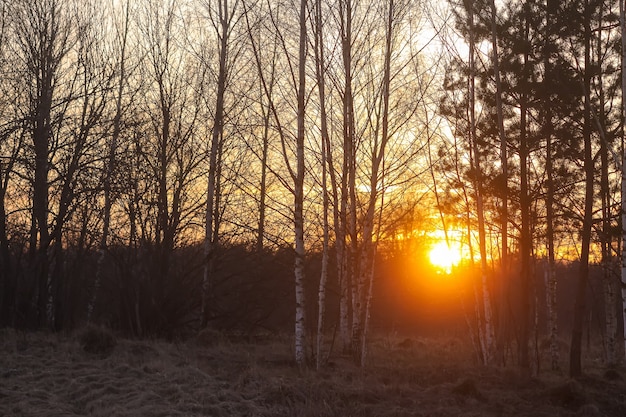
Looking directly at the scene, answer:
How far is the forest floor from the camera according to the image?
718 centimetres

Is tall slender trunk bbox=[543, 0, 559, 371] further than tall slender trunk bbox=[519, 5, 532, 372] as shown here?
Yes

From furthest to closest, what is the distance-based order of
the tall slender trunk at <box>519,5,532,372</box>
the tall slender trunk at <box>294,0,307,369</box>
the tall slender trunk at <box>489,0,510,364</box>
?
1. the tall slender trunk at <box>519,5,532,372</box>
2. the tall slender trunk at <box>489,0,510,364</box>
3. the tall slender trunk at <box>294,0,307,369</box>

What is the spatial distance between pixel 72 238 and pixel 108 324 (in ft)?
15.4

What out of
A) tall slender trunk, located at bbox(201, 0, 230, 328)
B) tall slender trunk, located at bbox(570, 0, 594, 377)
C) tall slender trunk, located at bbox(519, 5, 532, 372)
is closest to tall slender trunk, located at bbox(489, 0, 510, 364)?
tall slender trunk, located at bbox(519, 5, 532, 372)

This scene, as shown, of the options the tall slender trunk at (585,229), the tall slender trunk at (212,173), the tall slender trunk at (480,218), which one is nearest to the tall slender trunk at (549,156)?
the tall slender trunk at (585,229)

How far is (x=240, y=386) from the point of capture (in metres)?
8.27

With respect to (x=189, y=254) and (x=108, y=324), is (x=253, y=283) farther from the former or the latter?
(x=108, y=324)

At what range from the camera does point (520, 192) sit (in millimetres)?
12242

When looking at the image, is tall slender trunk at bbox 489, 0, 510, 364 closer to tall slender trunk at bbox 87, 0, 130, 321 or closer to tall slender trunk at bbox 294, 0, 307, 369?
tall slender trunk at bbox 294, 0, 307, 369

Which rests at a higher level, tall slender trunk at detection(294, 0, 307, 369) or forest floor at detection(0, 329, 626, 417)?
tall slender trunk at detection(294, 0, 307, 369)

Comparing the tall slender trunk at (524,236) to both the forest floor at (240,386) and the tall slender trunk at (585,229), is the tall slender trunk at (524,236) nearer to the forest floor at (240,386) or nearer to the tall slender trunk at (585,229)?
the forest floor at (240,386)

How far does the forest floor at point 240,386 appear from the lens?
7.18m

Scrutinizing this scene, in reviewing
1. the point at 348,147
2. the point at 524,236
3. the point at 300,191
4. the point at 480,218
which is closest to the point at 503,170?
the point at 480,218

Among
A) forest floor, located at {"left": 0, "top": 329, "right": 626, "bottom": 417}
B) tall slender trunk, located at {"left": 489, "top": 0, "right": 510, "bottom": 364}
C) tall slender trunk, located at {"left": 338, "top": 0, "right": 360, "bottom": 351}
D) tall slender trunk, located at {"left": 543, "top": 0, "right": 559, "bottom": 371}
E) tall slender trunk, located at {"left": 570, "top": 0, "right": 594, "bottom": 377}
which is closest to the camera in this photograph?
forest floor, located at {"left": 0, "top": 329, "right": 626, "bottom": 417}
